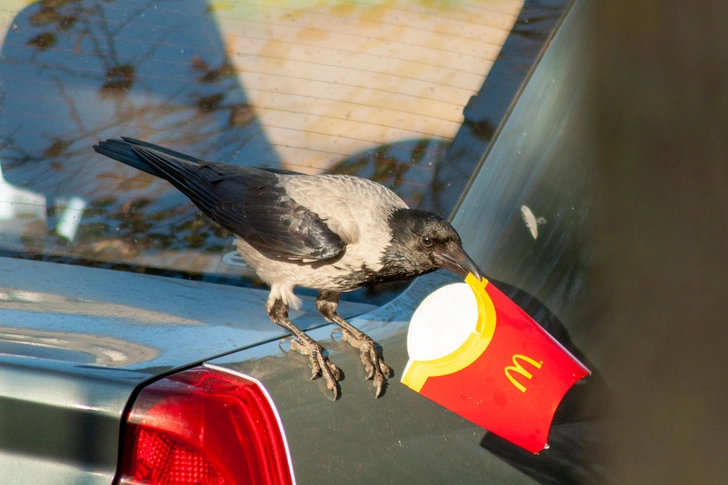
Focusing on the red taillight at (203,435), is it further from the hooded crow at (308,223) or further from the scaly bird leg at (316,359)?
the hooded crow at (308,223)

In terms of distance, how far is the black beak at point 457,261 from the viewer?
7.55ft

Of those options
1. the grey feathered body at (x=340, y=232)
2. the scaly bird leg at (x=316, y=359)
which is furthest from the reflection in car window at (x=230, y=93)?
the scaly bird leg at (x=316, y=359)

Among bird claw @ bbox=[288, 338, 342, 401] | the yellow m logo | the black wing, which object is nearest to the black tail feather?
the black wing

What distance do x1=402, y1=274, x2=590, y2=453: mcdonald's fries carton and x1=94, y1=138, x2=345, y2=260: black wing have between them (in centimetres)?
95

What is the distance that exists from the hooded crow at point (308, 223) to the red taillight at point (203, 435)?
2.81 feet

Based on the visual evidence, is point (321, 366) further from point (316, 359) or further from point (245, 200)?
point (245, 200)

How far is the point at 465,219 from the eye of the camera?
2.41 meters

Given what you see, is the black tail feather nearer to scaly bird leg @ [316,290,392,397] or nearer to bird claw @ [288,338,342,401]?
scaly bird leg @ [316,290,392,397]

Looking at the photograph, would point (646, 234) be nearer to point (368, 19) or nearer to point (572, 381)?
point (572, 381)

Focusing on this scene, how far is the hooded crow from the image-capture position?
2.63 metres

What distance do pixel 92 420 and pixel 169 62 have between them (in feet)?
4.88

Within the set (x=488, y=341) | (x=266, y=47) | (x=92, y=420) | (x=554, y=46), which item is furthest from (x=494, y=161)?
(x=92, y=420)

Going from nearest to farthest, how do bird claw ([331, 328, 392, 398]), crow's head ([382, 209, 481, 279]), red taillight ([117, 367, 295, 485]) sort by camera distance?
red taillight ([117, 367, 295, 485]) < bird claw ([331, 328, 392, 398]) < crow's head ([382, 209, 481, 279])

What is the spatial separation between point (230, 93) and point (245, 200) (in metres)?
0.49
